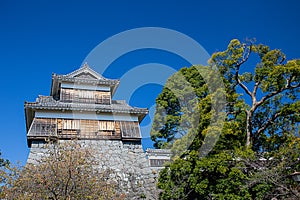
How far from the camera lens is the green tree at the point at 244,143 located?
10.4 meters

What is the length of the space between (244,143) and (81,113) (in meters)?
8.56

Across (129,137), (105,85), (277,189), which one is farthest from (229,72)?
(105,85)

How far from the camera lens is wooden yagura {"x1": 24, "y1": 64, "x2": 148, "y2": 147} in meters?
14.5

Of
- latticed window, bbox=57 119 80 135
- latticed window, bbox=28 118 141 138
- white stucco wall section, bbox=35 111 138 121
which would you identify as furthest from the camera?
white stucco wall section, bbox=35 111 138 121

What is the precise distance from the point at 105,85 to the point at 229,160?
31.6 feet

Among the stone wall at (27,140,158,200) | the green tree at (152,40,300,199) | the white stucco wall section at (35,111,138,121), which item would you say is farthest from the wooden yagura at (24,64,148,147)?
the green tree at (152,40,300,199)

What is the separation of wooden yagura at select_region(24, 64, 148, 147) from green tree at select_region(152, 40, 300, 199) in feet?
14.3

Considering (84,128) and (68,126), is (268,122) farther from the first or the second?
(68,126)

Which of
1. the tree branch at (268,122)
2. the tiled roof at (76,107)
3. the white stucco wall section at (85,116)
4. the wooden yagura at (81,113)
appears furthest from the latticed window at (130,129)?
the tree branch at (268,122)

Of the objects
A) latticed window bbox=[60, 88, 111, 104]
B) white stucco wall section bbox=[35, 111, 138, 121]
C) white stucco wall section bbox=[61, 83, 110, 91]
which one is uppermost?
white stucco wall section bbox=[61, 83, 110, 91]

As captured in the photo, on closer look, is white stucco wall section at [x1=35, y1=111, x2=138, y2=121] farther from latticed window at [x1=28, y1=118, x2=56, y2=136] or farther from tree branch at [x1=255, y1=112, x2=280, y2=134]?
tree branch at [x1=255, y1=112, x2=280, y2=134]

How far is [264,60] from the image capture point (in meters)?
12.6

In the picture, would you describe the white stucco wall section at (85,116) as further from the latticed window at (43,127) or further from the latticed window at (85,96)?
the latticed window at (85,96)

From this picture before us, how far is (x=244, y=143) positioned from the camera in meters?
12.1
